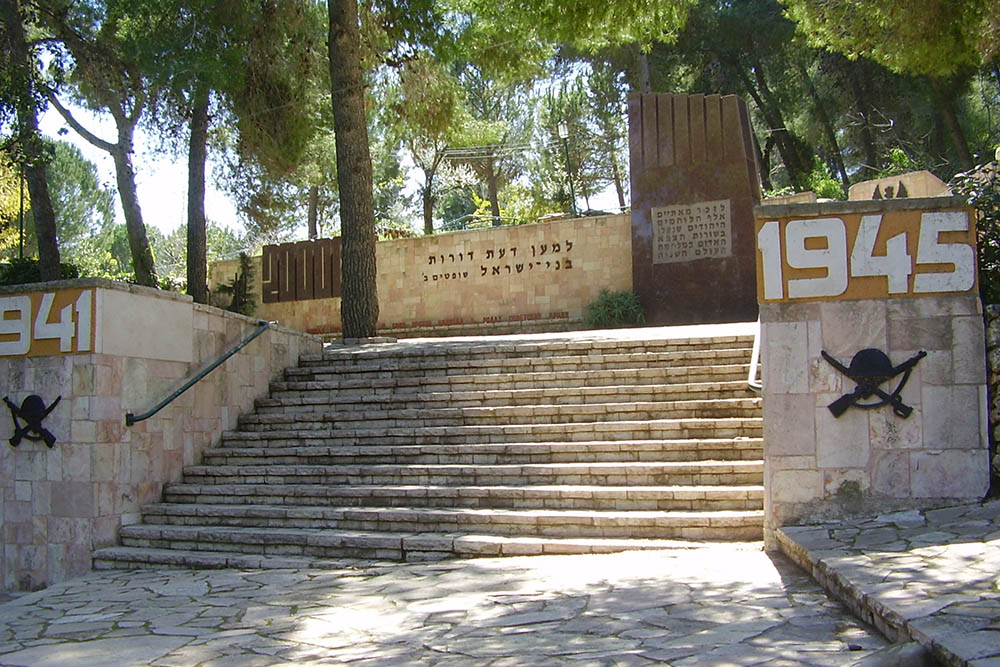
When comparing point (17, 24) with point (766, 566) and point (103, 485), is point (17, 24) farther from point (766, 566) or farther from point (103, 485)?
point (766, 566)

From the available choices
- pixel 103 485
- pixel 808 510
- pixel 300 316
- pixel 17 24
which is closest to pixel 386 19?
pixel 17 24

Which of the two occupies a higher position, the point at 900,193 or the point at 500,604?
the point at 900,193

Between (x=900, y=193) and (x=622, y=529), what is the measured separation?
9.03 m

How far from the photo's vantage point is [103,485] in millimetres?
7383

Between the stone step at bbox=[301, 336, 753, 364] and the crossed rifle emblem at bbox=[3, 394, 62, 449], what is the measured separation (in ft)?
10.2

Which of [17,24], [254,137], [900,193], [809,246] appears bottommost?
[809,246]

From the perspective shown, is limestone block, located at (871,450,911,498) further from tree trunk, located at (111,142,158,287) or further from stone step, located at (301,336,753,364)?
tree trunk, located at (111,142,158,287)

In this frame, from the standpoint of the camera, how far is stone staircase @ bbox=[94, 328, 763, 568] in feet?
20.6

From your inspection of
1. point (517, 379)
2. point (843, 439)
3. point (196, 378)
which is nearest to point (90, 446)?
point (196, 378)

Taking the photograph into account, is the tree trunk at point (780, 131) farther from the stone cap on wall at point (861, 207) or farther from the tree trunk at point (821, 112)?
the stone cap on wall at point (861, 207)

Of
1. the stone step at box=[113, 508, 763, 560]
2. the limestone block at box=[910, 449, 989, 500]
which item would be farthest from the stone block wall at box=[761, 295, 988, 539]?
the stone step at box=[113, 508, 763, 560]

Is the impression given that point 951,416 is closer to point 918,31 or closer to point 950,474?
point 950,474

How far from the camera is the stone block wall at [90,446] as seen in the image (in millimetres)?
7336

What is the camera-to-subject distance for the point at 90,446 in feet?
24.1
